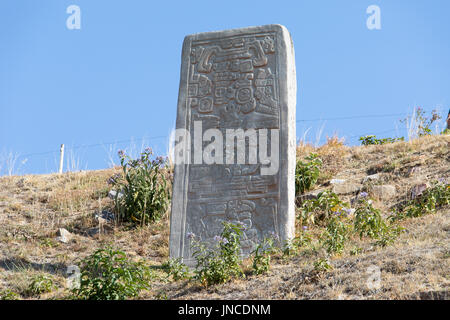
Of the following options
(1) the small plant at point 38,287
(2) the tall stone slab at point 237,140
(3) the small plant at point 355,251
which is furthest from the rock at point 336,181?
(1) the small plant at point 38,287

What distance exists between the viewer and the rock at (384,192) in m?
8.30

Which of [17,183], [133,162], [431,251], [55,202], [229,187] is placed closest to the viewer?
[431,251]

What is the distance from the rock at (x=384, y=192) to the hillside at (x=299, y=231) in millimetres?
14

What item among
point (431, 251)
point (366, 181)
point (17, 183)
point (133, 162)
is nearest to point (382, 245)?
point (431, 251)

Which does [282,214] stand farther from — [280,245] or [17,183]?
[17,183]

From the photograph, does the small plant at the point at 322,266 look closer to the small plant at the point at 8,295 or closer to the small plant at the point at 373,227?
the small plant at the point at 373,227

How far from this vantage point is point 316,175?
352 inches

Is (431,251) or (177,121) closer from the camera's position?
(431,251)

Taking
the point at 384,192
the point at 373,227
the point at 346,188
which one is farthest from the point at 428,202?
the point at 346,188

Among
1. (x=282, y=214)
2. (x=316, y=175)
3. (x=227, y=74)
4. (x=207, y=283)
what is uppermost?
(x=227, y=74)

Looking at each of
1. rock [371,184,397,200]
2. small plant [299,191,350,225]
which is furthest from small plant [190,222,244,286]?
rock [371,184,397,200]

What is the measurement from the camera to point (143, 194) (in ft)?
28.1

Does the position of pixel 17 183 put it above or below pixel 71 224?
above

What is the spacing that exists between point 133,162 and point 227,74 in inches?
85.5
